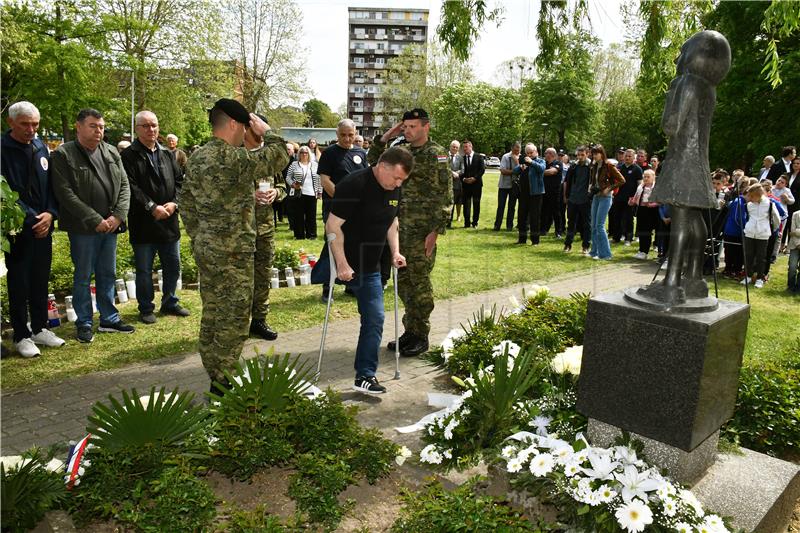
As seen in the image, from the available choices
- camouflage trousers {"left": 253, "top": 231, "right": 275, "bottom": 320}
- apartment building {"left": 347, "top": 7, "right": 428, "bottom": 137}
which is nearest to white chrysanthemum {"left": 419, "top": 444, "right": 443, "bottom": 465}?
camouflage trousers {"left": 253, "top": 231, "right": 275, "bottom": 320}

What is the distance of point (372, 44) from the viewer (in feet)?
391

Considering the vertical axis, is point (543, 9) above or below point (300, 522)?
above

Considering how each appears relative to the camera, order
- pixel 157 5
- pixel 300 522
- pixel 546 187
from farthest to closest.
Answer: pixel 157 5 → pixel 546 187 → pixel 300 522

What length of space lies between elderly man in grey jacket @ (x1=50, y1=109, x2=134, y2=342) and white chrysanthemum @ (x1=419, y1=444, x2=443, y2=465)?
420 cm

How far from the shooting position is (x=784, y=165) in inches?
555

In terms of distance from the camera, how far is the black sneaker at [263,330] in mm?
6707

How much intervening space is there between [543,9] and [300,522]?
20.6 feet

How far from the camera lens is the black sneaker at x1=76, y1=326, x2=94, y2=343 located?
632 centimetres

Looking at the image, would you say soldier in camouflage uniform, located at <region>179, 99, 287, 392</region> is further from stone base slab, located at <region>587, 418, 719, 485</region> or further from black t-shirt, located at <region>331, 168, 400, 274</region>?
stone base slab, located at <region>587, 418, 719, 485</region>

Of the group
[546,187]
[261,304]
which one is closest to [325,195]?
[261,304]

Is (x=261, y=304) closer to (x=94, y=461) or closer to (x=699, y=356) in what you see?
(x=94, y=461)

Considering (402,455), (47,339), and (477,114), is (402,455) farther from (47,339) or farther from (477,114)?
(477,114)

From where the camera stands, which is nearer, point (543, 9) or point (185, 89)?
point (543, 9)

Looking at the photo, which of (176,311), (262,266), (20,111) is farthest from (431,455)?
(20,111)
